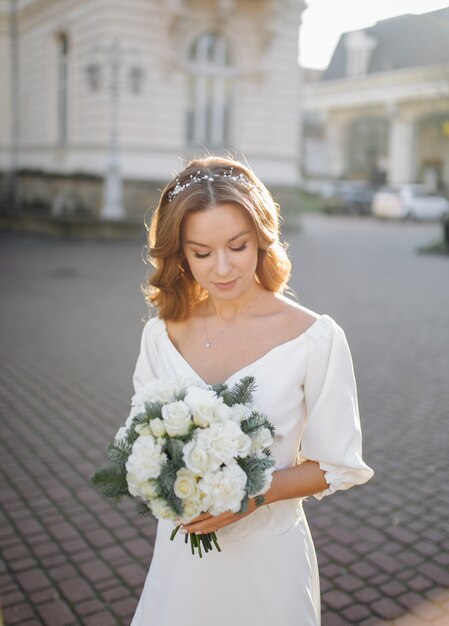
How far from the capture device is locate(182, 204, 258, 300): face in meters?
2.10

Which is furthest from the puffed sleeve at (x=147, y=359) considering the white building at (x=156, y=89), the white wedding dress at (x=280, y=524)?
the white building at (x=156, y=89)

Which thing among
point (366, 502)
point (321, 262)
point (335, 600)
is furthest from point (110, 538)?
point (321, 262)

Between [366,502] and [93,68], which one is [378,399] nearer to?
[366,502]

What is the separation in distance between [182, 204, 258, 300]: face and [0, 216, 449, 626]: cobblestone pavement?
2.03 metres

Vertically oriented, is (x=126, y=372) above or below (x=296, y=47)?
below

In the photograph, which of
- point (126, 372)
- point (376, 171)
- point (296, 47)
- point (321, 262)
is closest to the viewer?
point (126, 372)

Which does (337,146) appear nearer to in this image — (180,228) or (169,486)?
(180,228)

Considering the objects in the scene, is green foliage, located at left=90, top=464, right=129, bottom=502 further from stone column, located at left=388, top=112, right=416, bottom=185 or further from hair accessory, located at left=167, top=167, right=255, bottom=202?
stone column, located at left=388, top=112, right=416, bottom=185

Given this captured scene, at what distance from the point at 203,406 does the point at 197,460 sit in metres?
0.14

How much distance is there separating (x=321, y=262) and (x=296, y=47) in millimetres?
9396

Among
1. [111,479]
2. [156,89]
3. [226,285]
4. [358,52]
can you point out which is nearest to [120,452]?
[111,479]

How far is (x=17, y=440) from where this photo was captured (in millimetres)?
5555

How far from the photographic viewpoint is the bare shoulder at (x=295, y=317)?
7.09 ft

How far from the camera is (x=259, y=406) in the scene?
6.87 ft
